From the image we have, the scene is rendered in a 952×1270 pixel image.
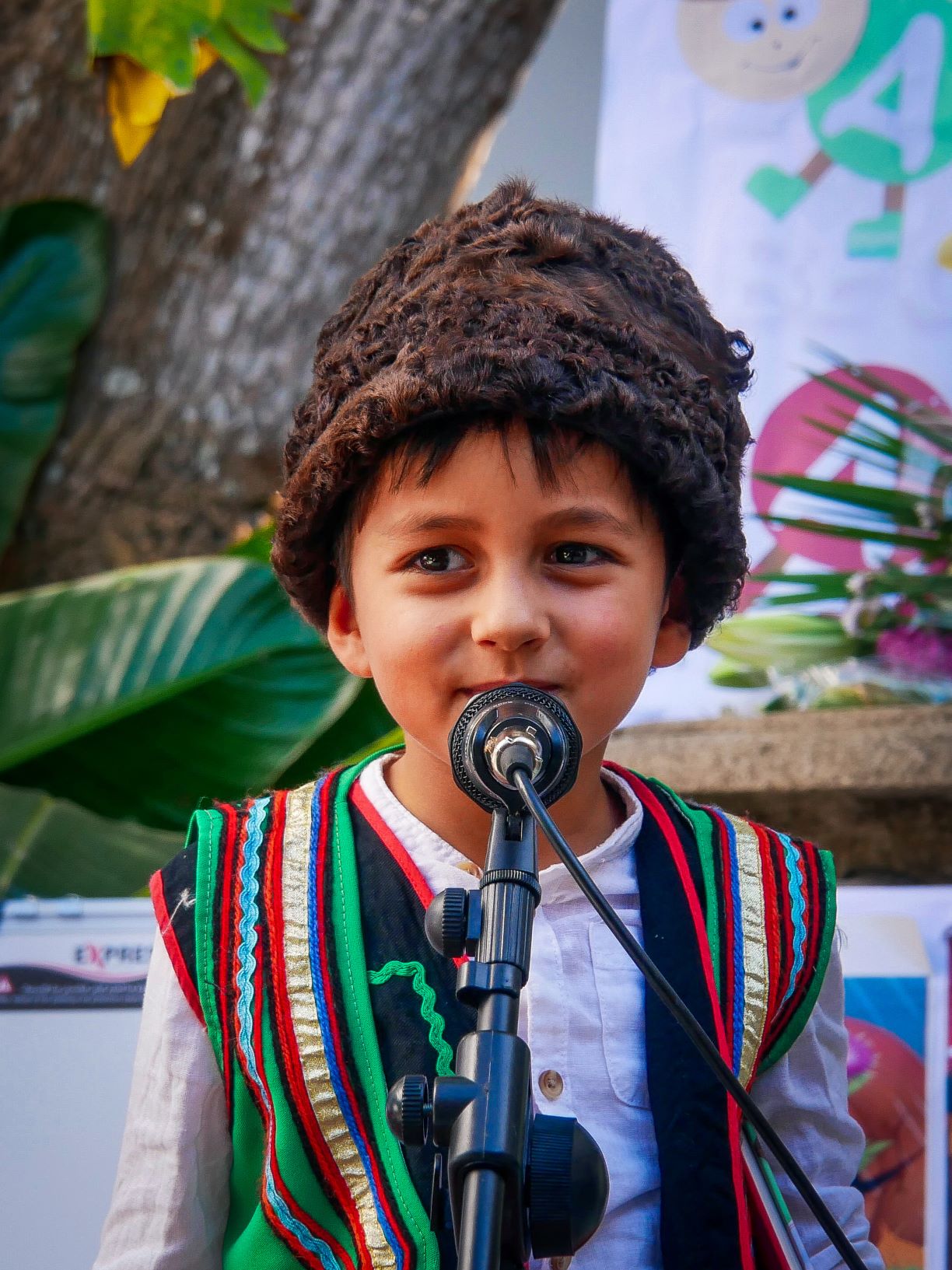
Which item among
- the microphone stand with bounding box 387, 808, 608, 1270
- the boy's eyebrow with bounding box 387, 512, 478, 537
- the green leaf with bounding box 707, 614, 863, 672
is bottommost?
the microphone stand with bounding box 387, 808, 608, 1270

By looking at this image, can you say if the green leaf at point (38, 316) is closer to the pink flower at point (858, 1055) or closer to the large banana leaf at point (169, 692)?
the large banana leaf at point (169, 692)

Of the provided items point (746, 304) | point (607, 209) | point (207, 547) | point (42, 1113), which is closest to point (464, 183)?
point (607, 209)

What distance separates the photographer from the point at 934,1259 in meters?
1.88

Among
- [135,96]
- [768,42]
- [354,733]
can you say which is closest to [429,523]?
[354,733]

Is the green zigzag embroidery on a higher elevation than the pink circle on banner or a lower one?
lower

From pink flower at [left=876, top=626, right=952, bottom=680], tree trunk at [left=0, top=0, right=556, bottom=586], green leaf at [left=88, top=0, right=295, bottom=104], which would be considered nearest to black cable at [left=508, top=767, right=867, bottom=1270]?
pink flower at [left=876, top=626, right=952, bottom=680]

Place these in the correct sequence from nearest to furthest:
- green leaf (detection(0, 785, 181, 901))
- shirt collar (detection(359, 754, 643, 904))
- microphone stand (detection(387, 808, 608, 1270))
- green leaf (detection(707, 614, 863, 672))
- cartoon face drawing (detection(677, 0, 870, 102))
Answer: microphone stand (detection(387, 808, 608, 1270))
shirt collar (detection(359, 754, 643, 904))
green leaf (detection(0, 785, 181, 901))
green leaf (detection(707, 614, 863, 672))
cartoon face drawing (detection(677, 0, 870, 102))

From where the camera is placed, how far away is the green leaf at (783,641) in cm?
282

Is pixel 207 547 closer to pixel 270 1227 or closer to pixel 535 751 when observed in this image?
pixel 270 1227

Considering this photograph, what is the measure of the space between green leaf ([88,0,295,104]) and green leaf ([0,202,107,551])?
51cm

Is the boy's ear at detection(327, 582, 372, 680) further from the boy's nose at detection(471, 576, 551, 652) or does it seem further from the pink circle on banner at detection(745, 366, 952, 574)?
the pink circle on banner at detection(745, 366, 952, 574)

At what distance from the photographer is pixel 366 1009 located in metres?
1.31

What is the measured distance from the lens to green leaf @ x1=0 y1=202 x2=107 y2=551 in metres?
3.12

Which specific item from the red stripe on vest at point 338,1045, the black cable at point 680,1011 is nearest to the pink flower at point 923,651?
the red stripe on vest at point 338,1045
